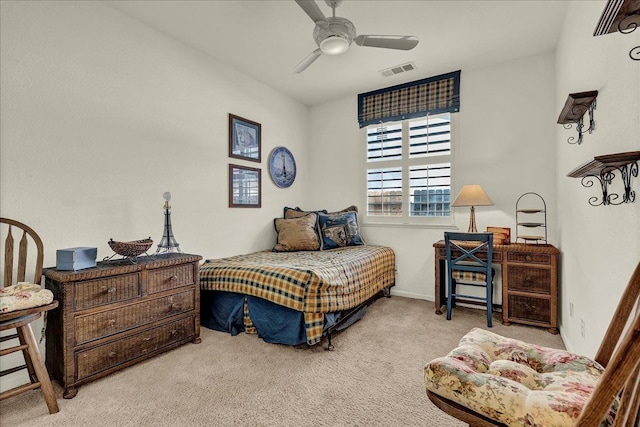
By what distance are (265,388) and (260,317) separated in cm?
74

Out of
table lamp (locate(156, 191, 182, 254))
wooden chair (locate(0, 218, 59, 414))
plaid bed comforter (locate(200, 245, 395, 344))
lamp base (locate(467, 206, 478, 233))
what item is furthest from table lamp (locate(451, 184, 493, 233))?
wooden chair (locate(0, 218, 59, 414))

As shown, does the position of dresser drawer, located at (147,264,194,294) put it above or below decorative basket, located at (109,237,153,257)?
below

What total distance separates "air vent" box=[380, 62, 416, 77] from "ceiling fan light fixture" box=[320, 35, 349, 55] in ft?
4.69

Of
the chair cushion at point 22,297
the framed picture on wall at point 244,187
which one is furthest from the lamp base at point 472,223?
the chair cushion at point 22,297

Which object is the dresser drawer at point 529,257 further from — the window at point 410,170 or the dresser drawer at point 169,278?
the dresser drawer at point 169,278

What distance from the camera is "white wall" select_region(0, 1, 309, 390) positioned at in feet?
6.56

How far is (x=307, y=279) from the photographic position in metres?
2.37

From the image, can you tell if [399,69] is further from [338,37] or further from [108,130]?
[108,130]

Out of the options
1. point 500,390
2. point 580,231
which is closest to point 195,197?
point 500,390

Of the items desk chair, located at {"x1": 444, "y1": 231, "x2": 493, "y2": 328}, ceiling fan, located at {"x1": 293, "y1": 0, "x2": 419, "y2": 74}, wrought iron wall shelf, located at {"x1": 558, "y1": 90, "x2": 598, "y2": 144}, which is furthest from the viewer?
desk chair, located at {"x1": 444, "y1": 231, "x2": 493, "y2": 328}

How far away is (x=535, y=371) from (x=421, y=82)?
3392 millimetres

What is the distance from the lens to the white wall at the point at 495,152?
317 cm

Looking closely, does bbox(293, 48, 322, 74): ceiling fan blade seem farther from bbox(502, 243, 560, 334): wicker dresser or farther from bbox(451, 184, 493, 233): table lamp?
bbox(502, 243, 560, 334): wicker dresser

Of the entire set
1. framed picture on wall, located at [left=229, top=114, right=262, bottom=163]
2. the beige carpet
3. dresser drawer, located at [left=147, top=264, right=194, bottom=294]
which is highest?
framed picture on wall, located at [left=229, top=114, right=262, bottom=163]
